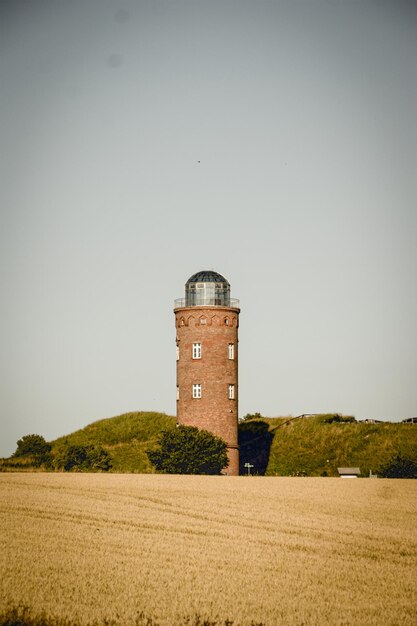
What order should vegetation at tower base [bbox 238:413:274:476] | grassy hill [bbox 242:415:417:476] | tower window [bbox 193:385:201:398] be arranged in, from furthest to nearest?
vegetation at tower base [bbox 238:413:274:476]
grassy hill [bbox 242:415:417:476]
tower window [bbox 193:385:201:398]

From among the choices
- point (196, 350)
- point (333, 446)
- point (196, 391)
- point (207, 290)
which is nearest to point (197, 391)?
point (196, 391)

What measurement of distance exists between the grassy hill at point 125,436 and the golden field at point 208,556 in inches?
1175

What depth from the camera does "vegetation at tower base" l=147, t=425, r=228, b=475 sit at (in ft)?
224

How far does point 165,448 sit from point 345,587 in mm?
44206

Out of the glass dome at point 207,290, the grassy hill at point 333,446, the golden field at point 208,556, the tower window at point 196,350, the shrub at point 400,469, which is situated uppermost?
the glass dome at point 207,290

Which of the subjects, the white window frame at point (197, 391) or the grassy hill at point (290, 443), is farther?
the grassy hill at point (290, 443)

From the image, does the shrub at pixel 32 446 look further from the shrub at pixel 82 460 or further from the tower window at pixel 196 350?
the tower window at pixel 196 350

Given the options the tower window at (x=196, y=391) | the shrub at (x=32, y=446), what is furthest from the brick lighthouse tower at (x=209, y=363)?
the shrub at (x=32, y=446)

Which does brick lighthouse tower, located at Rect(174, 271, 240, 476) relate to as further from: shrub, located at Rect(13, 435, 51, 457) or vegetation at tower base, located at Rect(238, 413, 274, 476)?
shrub, located at Rect(13, 435, 51, 457)

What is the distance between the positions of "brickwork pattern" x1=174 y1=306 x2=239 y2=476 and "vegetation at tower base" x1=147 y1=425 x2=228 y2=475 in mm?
1447

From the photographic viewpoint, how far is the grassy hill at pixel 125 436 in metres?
80.6

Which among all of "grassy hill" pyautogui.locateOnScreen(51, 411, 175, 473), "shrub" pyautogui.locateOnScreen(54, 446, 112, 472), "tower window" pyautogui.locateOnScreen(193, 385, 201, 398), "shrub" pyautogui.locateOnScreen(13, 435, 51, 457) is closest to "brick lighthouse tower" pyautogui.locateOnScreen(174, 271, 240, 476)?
"tower window" pyautogui.locateOnScreen(193, 385, 201, 398)

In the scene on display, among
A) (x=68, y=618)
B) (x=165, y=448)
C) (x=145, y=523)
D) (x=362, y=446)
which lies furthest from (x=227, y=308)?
(x=68, y=618)

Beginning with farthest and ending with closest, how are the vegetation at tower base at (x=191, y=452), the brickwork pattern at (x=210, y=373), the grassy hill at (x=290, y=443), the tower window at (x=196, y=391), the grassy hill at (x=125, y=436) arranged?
the grassy hill at (x=125, y=436) → the grassy hill at (x=290, y=443) → the tower window at (x=196, y=391) → the brickwork pattern at (x=210, y=373) → the vegetation at tower base at (x=191, y=452)
